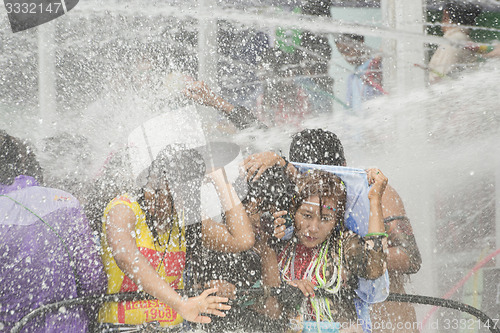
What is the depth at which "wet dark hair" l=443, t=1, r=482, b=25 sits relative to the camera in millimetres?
4023

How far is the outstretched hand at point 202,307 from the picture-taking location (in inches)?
69.1

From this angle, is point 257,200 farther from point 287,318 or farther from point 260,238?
point 287,318

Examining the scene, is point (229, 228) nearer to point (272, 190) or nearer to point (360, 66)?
point (272, 190)

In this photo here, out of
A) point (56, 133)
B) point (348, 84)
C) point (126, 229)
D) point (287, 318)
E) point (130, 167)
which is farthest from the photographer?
point (348, 84)

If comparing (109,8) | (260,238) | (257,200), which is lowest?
(260,238)

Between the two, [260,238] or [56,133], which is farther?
[56,133]

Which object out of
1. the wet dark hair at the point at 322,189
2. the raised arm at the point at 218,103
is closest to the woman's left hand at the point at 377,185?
the wet dark hair at the point at 322,189

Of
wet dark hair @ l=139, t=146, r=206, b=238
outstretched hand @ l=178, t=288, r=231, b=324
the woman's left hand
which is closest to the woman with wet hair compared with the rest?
the woman's left hand

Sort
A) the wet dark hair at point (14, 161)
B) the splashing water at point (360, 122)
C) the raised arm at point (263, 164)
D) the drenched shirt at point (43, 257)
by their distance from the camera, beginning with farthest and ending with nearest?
the splashing water at point (360, 122)
the raised arm at point (263, 164)
the wet dark hair at point (14, 161)
the drenched shirt at point (43, 257)

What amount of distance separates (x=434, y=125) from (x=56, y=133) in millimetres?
3075

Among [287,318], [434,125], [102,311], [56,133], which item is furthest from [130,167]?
[434,125]

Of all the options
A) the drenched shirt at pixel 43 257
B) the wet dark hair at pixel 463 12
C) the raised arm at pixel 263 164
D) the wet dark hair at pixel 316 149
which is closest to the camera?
the drenched shirt at pixel 43 257

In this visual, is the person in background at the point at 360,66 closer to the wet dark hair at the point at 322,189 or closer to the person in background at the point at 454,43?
the person in background at the point at 454,43

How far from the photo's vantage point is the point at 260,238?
2.04 m
